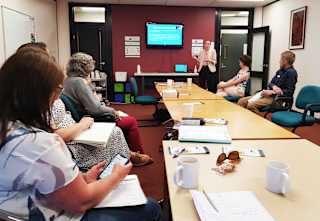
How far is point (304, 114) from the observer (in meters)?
3.61

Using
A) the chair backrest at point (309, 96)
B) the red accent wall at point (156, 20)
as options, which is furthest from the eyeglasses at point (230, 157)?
the red accent wall at point (156, 20)

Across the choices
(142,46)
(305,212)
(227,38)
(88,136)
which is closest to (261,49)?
(227,38)

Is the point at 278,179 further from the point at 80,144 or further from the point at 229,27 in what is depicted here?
the point at 229,27

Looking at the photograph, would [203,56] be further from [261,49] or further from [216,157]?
[216,157]

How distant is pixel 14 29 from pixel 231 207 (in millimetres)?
4953

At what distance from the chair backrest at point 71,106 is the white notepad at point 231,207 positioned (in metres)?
1.86

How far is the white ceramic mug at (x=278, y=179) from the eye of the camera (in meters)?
1.13

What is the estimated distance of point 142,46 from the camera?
8156 millimetres

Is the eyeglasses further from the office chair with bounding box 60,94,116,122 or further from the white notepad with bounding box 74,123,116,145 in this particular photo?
the office chair with bounding box 60,94,116,122

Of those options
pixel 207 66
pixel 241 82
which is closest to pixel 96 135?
pixel 241 82

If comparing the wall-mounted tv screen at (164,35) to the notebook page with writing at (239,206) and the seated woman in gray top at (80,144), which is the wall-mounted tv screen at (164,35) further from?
the notebook page with writing at (239,206)

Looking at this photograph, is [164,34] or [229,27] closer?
[164,34]

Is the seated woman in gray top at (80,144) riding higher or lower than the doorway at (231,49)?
lower

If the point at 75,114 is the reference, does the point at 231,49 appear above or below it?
above
